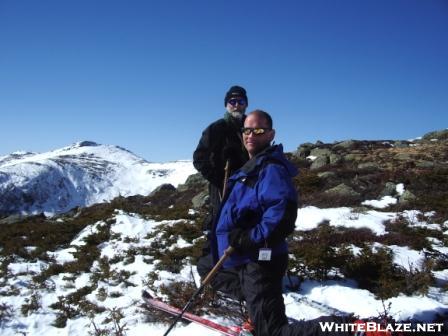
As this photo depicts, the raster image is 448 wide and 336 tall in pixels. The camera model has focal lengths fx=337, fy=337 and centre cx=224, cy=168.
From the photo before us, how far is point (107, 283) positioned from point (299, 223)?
610cm

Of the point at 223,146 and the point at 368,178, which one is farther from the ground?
the point at 368,178

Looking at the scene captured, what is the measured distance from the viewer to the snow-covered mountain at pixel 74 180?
105m

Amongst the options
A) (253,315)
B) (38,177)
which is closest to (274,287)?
(253,315)

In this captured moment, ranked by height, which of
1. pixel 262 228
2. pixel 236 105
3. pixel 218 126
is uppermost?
pixel 236 105

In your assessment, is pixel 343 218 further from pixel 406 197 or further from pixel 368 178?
pixel 368 178

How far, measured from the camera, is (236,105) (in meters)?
5.68

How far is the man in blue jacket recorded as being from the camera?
137 inches

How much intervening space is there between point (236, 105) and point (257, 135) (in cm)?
170

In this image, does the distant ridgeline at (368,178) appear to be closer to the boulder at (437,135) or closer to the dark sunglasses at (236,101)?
the boulder at (437,135)

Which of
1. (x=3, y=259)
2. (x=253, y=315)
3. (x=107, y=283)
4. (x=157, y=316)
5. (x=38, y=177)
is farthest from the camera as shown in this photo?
(x=38, y=177)

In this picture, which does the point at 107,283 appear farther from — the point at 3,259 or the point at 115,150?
the point at 115,150

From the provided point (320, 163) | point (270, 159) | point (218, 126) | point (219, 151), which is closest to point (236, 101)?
point (218, 126)

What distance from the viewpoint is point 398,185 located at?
1466 centimetres

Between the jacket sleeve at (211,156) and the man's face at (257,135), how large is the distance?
Result: 1458 millimetres
